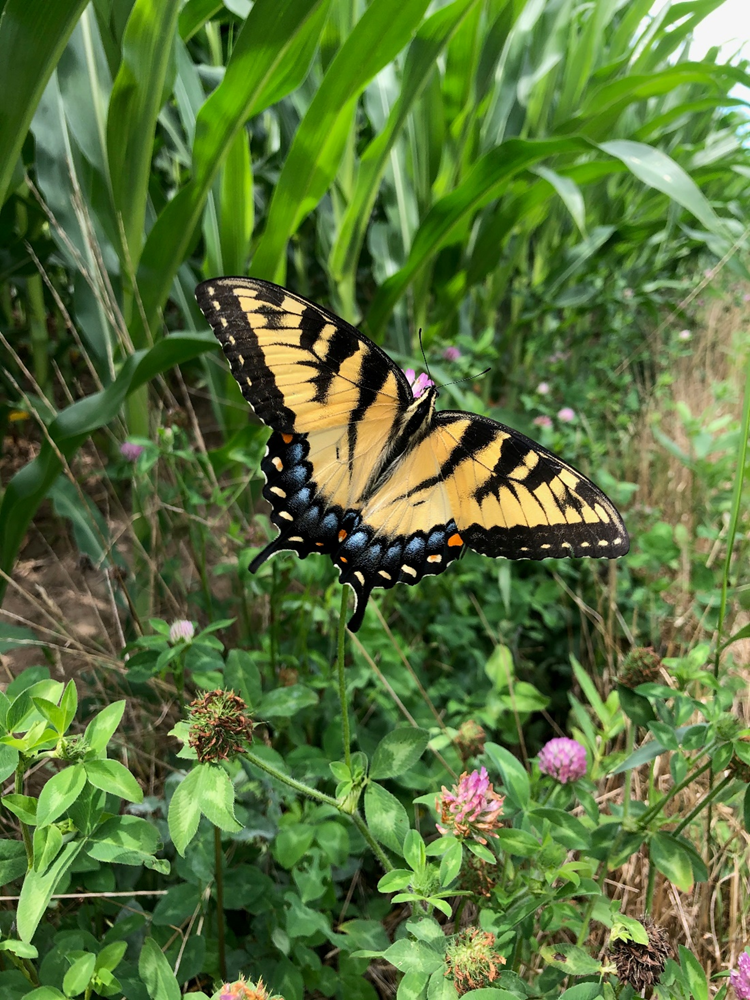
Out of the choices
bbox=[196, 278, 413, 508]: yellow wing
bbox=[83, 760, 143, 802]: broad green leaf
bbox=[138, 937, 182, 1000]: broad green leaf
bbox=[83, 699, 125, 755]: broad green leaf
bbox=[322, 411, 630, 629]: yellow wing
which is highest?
bbox=[196, 278, 413, 508]: yellow wing

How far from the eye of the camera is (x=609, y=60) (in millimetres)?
2227

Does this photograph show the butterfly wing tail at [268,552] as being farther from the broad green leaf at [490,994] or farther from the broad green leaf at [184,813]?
the broad green leaf at [490,994]

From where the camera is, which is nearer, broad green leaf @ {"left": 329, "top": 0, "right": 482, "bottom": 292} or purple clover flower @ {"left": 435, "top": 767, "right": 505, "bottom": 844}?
purple clover flower @ {"left": 435, "top": 767, "right": 505, "bottom": 844}

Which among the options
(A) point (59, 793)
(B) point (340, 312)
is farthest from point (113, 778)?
(B) point (340, 312)

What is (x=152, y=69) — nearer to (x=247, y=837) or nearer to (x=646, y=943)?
(x=247, y=837)

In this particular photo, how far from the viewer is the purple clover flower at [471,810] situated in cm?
62

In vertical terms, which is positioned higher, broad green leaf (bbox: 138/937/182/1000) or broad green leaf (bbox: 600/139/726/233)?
broad green leaf (bbox: 600/139/726/233)

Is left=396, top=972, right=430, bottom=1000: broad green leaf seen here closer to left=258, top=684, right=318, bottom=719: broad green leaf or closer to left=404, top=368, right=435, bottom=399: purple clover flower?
left=258, top=684, right=318, bottom=719: broad green leaf

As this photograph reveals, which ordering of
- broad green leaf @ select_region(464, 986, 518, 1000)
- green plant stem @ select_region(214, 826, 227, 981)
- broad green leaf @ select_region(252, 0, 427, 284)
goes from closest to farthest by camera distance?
broad green leaf @ select_region(464, 986, 518, 1000) → green plant stem @ select_region(214, 826, 227, 981) → broad green leaf @ select_region(252, 0, 427, 284)

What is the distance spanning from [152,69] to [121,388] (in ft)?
1.64

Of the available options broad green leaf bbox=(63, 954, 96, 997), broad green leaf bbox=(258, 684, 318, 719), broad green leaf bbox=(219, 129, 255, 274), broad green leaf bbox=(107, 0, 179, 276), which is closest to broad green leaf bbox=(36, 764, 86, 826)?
broad green leaf bbox=(63, 954, 96, 997)

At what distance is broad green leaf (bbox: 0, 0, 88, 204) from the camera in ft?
2.72

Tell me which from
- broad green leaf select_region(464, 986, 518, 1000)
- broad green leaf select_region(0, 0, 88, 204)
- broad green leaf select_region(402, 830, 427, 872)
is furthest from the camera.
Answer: broad green leaf select_region(0, 0, 88, 204)

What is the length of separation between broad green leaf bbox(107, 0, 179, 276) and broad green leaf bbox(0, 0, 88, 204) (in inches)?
5.5
